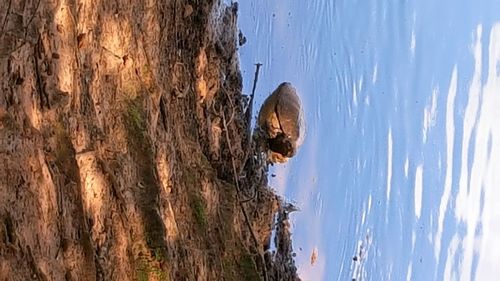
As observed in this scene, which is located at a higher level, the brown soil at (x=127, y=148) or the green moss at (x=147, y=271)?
the brown soil at (x=127, y=148)

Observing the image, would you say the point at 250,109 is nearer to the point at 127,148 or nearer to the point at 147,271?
the point at 127,148

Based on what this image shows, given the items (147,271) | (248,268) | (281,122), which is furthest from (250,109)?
(147,271)

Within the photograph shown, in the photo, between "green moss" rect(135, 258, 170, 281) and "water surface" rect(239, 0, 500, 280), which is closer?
"green moss" rect(135, 258, 170, 281)

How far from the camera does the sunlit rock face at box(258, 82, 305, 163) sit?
3.73 metres

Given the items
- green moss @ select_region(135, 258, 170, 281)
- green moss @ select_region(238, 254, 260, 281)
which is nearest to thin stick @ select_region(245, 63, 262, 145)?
green moss @ select_region(238, 254, 260, 281)

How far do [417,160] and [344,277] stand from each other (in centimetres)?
100

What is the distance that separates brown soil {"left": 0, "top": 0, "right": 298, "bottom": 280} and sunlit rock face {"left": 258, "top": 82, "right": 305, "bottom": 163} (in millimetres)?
146

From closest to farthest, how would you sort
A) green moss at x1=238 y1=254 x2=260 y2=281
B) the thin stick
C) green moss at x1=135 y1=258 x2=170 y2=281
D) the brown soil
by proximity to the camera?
1. the brown soil
2. green moss at x1=135 y1=258 x2=170 y2=281
3. green moss at x1=238 y1=254 x2=260 y2=281
4. the thin stick

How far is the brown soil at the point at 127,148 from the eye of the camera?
183cm

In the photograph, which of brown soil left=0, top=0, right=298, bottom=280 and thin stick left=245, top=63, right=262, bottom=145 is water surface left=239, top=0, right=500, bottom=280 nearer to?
thin stick left=245, top=63, right=262, bottom=145

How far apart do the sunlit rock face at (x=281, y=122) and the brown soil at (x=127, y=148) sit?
0.15 metres

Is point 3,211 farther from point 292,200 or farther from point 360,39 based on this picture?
point 360,39

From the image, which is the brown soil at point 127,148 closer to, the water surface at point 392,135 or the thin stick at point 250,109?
the thin stick at point 250,109

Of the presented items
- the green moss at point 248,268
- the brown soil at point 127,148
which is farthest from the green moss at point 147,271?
the green moss at point 248,268
